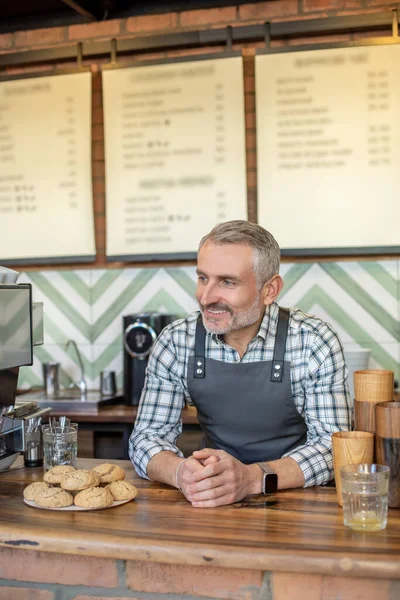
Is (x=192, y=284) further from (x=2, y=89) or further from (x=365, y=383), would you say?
(x=365, y=383)

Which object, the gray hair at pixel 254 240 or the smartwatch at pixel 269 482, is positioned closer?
the smartwatch at pixel 269 482

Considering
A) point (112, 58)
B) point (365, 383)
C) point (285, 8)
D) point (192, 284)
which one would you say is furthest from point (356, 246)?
point (365, 383)

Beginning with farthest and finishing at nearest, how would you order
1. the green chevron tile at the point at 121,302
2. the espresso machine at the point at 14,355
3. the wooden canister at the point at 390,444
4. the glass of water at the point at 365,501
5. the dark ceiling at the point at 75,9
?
the green chevron tile at the point at 121,302 → the dark ceiling at the point at 75,9 → the espresso machine at the point at 14,355 → the wooden canister at the point at 390,444 → the glass of water at the point at 365,501

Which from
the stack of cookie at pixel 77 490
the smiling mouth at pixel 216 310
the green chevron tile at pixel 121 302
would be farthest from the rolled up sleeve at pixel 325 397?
the green chevron tile at pixel 121 302

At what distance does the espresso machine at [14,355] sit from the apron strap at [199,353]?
49 cm

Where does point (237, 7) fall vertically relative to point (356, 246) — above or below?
above

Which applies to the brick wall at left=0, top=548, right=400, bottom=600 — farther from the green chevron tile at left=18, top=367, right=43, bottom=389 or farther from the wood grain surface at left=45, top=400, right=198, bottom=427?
the green chevron tile at left=18, top=367, right=43, bottom=389

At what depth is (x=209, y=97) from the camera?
12.6 ft

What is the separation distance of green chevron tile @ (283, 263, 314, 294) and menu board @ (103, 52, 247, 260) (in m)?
0.37

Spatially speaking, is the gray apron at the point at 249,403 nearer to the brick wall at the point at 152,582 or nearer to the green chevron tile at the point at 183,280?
the brick wall at the point at 152,582

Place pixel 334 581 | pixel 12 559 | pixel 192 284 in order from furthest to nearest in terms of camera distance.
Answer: pixel 192 284, pixel 12 559, pixel 334 581

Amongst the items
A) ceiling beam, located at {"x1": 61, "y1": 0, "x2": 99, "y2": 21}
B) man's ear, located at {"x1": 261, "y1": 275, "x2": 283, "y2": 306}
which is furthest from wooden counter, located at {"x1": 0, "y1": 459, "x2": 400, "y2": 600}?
ceiling beam, located at {"x1": 61, "y1": 0, "x2": 99, "y2": 21}

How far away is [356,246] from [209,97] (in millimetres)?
1066

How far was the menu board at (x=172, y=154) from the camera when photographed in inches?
150
